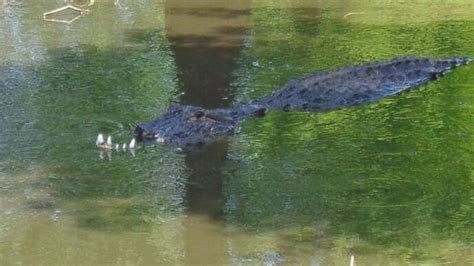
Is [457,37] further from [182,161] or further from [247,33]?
[182,161]

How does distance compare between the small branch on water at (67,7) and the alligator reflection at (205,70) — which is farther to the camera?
the small branch on water at (67,7)

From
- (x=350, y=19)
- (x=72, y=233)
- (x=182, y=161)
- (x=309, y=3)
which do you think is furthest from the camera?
(x=309, y=3)

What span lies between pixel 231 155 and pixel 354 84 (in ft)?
6.67

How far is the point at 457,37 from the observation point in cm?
1107

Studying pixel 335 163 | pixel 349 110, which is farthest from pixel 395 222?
pixel 349 110

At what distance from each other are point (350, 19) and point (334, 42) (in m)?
1.26

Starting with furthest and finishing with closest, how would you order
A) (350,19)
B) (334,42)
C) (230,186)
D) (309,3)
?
(309,3), (350,19), (334,42), (230,186)

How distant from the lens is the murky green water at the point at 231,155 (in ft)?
19.0

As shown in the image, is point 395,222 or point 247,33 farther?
point 247,33

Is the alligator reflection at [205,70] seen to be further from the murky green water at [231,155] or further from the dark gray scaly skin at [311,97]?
the dark gray scaly skin at [311,97]

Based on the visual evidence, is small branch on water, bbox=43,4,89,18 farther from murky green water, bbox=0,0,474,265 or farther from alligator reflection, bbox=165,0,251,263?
alligator reflection, bbox=165,0,251,263

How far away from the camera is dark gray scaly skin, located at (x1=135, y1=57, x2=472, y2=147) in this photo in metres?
7.89

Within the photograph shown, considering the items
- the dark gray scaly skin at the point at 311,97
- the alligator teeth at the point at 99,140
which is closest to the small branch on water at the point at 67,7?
the dark gray scaly skin at the point at 311,97

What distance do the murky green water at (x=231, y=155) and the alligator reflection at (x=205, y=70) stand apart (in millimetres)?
23
